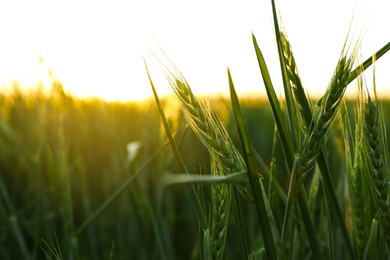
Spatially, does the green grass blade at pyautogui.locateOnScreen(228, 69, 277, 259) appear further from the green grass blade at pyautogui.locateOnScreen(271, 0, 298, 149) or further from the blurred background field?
the blurred background field

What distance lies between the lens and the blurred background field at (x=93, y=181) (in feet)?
4.24

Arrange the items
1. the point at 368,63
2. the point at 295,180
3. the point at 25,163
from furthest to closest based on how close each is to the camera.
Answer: the point at 25,163 → the point at 368,63 → the point at 295,180

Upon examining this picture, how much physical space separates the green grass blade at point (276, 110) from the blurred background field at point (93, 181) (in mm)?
314

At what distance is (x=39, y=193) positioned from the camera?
152 cm

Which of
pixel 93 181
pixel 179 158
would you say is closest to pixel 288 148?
pixel 179 158

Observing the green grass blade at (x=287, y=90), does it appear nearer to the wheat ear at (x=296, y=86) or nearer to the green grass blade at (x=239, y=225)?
the wheat ear at (x=296, y=86)

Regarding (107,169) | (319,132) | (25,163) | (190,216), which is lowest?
(190,216)

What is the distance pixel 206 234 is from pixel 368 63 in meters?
0.40

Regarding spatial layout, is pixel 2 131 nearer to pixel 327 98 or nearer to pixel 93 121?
pixel 93 121

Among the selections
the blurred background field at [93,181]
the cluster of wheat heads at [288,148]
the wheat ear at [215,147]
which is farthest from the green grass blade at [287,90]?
the blurred background field at [93,181]

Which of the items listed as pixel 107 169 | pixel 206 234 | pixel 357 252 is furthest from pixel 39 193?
pixel 357 252

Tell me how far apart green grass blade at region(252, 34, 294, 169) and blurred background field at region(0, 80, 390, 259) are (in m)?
0.31

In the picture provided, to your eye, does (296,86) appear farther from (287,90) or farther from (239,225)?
(239,225)

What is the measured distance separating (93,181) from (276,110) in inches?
72.0
